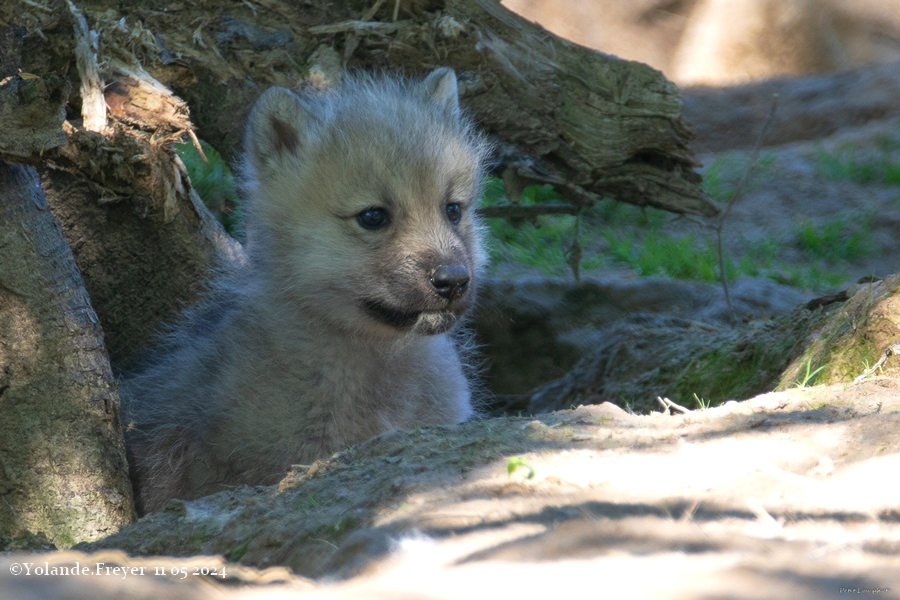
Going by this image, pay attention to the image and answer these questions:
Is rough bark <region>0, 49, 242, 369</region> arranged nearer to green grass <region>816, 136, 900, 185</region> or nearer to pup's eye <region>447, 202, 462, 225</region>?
pup's eye <region>447, 202, 462, 225</region>

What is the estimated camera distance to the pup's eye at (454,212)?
4.02 m

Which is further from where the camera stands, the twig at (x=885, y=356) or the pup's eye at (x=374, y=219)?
the pup's eye at (x=374, y=219)

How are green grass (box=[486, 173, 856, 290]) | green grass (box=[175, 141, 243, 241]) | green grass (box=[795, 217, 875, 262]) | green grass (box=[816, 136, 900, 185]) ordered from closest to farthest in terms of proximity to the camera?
green grass (box=[175, 141, 243, 241]), green grass (box=[486, 173, 856, 290]), green grass (box=[795, 217, 875, 262]), green grass (box=[816, 136, 900, 185])

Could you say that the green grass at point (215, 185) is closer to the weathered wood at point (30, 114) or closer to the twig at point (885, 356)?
the weathered wood at point (30, 114)

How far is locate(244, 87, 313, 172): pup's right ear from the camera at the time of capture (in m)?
3.96

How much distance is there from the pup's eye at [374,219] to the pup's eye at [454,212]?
0.34 meters

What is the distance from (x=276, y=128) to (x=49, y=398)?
1.43 m

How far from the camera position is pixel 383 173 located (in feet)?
12.4

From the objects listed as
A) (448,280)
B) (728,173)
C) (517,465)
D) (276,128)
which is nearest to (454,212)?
(448,280)

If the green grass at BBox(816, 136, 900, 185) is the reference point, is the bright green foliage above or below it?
below

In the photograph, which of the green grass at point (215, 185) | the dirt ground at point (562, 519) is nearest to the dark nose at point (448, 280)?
the dirt ground at point (562, 519)

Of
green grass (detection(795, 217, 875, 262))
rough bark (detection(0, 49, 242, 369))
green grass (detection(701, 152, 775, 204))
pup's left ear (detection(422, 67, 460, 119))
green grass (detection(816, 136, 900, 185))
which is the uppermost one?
green grass (detection(816, 136, 900, 185))

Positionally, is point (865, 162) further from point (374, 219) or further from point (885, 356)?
point (374, 219)

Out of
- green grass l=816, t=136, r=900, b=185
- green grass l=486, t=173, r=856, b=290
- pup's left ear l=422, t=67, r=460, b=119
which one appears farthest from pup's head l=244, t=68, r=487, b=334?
green grass l=816, t=136, r=900, b=185
